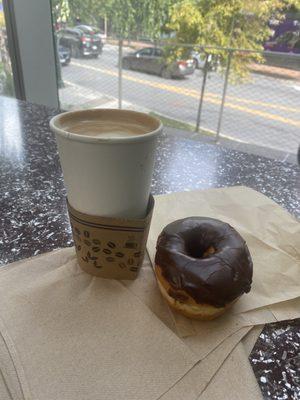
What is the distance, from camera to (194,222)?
0.50m

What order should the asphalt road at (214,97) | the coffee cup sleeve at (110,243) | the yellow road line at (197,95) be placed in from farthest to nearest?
the yellow road line at (197,95) < the asphalt road at (214,97) < the coffee cup sleeve at (110,243)

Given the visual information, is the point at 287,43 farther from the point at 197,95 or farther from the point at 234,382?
the point at 234,382

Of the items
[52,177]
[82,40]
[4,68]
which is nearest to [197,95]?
[82,40]

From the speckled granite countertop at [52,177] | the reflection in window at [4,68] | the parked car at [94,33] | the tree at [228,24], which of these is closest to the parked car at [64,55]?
the parked car at [94,33]

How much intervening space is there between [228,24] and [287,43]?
1.84 feet

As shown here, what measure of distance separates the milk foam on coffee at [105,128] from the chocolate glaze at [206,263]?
15 cm

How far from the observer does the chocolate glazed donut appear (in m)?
0.41

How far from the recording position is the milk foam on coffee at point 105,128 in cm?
46

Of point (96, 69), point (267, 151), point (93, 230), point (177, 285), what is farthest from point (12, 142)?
point (96, 69)

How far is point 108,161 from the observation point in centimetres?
40

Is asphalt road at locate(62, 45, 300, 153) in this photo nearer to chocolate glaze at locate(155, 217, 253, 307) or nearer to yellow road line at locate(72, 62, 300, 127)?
yellow road line at locate(72, 62, 300, 127)

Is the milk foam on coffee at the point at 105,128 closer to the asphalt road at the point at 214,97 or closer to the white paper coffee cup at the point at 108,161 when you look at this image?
the white paper coffee cup at the point at 108,161

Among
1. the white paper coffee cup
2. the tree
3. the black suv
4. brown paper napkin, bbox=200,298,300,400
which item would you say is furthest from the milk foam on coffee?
the black suv

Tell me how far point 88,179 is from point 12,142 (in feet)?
2.18
